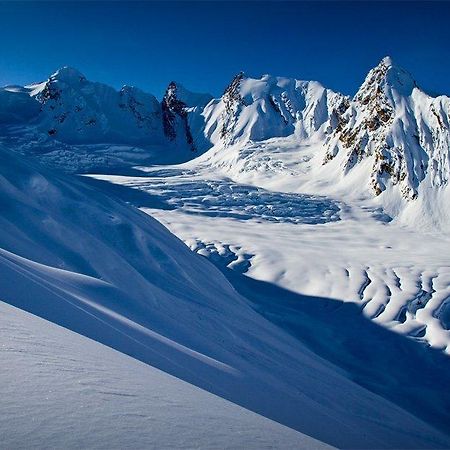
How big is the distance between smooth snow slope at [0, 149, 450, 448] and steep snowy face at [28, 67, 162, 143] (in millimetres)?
81801

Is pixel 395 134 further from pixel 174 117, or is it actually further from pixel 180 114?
pixel 180 114

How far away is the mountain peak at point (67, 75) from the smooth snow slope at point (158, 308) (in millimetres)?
97677

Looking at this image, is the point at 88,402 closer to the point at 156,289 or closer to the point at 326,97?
the point at 156,289

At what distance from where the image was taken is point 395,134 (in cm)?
4509

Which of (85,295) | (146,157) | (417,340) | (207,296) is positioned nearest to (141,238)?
(207,296)

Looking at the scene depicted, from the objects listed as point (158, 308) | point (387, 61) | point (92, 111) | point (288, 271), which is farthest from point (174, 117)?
point (158, 308)

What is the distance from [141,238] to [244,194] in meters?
33.1

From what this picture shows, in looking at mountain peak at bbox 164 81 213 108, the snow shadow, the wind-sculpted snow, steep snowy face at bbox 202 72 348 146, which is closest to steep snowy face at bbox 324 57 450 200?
the wind-sculpted snow

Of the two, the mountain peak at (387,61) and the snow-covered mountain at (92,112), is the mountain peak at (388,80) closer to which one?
the mountain peak at (387,61)

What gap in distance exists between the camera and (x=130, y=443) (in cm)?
226

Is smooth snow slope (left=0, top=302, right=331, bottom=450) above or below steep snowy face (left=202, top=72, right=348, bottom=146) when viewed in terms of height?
below

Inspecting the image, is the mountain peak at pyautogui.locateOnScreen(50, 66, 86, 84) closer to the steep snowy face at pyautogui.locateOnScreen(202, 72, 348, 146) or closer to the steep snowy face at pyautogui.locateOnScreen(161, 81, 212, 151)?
the steep snowy face at pyautogui.locateOnScreen(161, 81, 212, 151)

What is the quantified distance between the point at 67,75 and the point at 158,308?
10445 cm

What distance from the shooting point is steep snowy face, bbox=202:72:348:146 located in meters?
81.1
